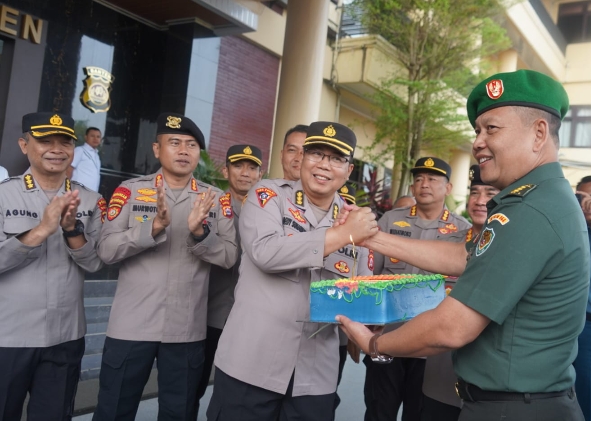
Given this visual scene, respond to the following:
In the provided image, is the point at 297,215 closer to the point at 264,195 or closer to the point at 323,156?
the point at 264,195

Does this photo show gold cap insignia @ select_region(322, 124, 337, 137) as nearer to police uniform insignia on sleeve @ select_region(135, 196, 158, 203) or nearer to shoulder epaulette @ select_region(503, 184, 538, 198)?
shoulder epaulette @ select_region(503, 184, 538, 198)

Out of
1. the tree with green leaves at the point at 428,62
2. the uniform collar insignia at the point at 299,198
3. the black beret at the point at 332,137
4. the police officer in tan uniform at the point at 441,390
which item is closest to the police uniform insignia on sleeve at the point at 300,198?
the uniform collar insignia at the point at 299,198

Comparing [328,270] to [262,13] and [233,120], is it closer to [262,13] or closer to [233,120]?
[233,120]

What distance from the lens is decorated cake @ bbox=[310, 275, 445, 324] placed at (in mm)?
1891

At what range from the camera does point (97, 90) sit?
23.8 ft

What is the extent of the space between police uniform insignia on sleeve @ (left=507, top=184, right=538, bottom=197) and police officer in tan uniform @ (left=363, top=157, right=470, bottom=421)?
6.37 ft

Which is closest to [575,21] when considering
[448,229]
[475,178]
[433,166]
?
[433,166]

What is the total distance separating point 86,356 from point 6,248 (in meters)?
2.32

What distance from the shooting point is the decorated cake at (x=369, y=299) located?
1891mm

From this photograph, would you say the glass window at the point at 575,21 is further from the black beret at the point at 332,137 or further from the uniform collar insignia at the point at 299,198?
the uniform collar insignia at the point at 299,198

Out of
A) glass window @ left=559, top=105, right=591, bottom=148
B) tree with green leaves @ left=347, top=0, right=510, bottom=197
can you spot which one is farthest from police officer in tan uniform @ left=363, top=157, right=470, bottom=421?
glass window @ left=559, top=105, right=591, bottom=148

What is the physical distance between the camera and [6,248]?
2588mm

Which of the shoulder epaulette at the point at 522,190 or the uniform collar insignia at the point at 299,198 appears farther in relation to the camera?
the uniform collar insignia at the point at 299,198

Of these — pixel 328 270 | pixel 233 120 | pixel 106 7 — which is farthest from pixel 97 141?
pixel 328 270
